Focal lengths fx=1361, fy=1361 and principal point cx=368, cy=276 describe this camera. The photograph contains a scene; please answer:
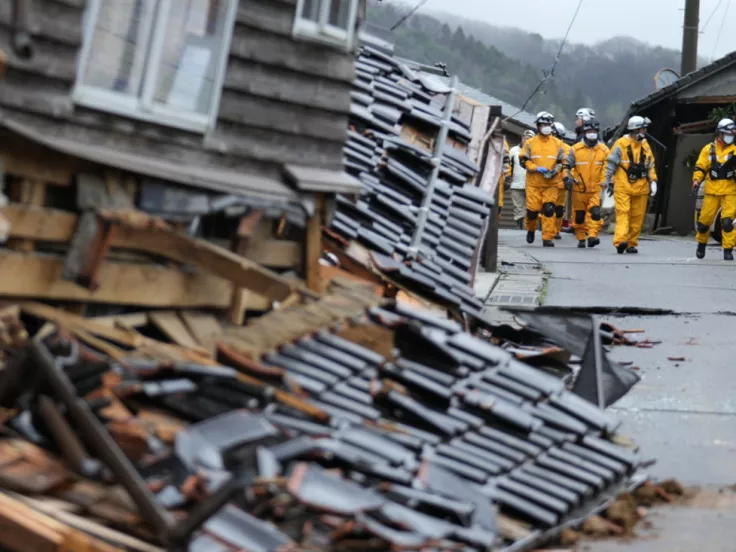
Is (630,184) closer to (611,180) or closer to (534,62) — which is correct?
(611,180)

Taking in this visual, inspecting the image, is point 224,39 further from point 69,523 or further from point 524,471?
point 69,523

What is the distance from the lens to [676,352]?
11.5m

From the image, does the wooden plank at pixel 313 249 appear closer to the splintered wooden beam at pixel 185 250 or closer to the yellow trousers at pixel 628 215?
the splintered wooden beam at pixel 185 250

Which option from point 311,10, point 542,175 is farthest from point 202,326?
point 542,175

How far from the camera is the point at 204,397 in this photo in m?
6.04

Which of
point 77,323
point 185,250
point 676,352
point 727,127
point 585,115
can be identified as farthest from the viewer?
point 585,115

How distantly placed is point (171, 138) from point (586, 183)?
52.4 feet

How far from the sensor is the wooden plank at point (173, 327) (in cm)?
738

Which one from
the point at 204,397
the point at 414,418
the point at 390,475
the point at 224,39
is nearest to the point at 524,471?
the point at 414,418

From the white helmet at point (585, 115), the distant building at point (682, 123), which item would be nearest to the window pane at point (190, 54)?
the white helmet at point (585, 115)

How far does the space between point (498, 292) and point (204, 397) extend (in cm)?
889

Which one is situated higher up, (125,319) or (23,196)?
(23,196)

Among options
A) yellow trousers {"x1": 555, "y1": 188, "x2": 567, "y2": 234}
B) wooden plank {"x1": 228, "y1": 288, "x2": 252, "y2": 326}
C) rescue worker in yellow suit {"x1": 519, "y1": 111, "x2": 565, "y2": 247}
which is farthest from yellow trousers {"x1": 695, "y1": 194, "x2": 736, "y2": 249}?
wooden plank {"x1": 228, "y1": 288, "x2": 252, "y2": 326}

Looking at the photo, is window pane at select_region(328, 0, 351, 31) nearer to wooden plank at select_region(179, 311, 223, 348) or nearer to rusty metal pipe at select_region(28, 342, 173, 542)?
wooden plank at select_region(179, 311, 223, 348)
